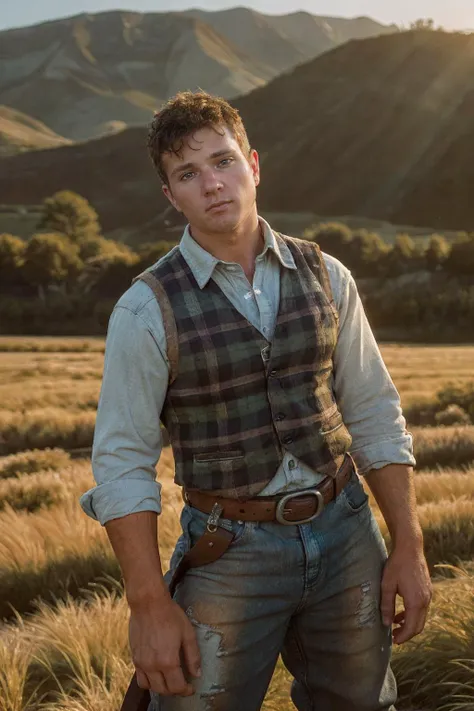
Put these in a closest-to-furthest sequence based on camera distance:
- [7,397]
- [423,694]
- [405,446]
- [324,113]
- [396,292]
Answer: [405,446] < [423,694] < [7,397] < [396,292] < [324,113]

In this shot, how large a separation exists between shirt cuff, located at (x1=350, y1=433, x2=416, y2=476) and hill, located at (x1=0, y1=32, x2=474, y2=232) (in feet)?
360

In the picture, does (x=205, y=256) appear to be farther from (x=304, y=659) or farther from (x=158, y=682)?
(x=304, y=659)

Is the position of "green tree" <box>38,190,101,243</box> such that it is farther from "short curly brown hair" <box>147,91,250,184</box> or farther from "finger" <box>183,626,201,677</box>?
"finger" <box>183,626,201,677</box>

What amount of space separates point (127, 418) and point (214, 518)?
363 mm

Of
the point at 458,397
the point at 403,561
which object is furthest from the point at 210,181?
the point at 458,397

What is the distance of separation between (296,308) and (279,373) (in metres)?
0.20

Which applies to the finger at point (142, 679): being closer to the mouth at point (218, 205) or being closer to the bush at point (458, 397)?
the mouth at point (218, 205)

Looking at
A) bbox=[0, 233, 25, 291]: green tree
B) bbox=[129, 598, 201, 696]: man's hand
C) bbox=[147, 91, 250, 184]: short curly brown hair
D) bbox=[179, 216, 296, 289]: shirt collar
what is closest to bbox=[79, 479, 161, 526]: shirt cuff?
bbox=[129, 598, 201, 696]: man's hand

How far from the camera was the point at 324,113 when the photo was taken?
141 m

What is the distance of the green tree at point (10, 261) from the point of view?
2106 inches

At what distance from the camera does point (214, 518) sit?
2.05 metres

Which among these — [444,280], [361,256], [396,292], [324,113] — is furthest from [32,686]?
[324,113]

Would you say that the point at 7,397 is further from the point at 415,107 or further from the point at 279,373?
the point at 415,107

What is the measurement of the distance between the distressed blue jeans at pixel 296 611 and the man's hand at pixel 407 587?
0.03 metres
